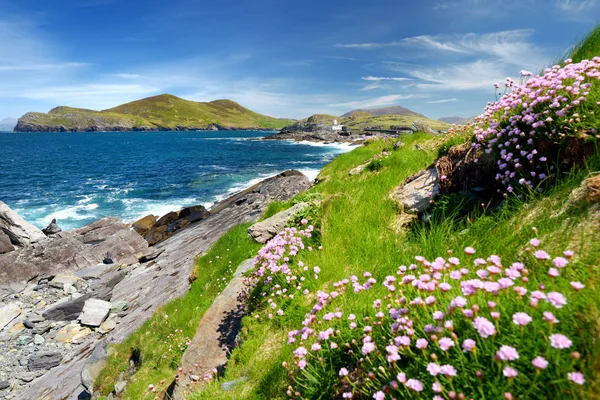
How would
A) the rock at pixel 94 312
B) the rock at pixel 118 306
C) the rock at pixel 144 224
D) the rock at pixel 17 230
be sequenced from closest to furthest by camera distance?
the rock at pixel 94 312 < the rock at pixel 118 306 < the rock at pixel 17 230 < the rock at pixel 144 224

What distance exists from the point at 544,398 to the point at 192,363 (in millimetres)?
6770

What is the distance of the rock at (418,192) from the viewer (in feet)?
24.0

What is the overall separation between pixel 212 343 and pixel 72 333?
1454 centimetres

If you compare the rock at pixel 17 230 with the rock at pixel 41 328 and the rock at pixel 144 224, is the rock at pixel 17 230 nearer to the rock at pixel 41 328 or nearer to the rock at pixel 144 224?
the rock at pixel 144 224

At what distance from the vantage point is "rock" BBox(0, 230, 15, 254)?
2559cm

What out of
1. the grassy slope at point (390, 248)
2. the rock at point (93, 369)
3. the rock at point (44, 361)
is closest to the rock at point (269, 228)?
the grassy slope at point (390, 248)

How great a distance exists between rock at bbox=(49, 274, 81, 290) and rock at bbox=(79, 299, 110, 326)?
7070mm

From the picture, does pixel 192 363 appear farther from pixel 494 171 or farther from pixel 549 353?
pixel 494 171

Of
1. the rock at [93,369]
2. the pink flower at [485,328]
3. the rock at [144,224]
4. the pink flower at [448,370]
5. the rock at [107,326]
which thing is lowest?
the rock at [107,326]

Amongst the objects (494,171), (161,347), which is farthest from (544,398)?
(161,347)

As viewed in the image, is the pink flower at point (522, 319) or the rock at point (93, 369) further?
the rock at point (93, 369)

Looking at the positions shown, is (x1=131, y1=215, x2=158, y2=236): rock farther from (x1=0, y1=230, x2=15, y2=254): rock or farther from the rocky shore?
(x1=0, y1=230, x2=15, y2=254): rock

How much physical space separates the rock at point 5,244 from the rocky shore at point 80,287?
0.12ft

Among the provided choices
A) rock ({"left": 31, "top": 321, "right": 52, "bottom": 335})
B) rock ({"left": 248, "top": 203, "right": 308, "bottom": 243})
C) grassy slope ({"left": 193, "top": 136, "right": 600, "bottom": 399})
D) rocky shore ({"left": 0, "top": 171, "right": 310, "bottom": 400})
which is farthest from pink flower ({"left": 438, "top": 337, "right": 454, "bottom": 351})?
rock ({"left": 31, "top": 321, "right": 52, "bottom": 335})
